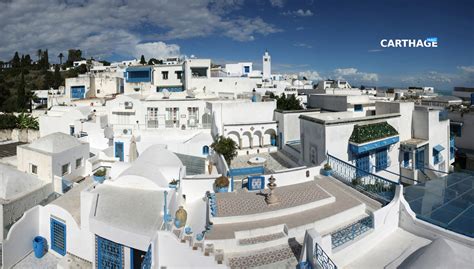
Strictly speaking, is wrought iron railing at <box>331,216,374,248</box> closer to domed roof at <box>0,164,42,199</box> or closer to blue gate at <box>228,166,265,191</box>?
blue gate at <box>228,166,265,191</box>

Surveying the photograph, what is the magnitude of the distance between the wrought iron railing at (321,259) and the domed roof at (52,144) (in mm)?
17483

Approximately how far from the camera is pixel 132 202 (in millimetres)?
11938

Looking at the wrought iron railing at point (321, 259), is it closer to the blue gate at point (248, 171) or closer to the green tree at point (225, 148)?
the blue gate at point (248, 171)

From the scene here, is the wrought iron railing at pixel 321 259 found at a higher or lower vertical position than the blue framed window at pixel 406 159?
lower

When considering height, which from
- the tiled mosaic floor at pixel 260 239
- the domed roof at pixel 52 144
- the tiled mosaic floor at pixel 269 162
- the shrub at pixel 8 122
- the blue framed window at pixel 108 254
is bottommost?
the blue framed window at pixel 108 254

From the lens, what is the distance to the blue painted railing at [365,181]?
35.4ft

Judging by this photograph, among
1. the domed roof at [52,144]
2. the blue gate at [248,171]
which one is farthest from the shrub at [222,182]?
the domed roof at [52,144]

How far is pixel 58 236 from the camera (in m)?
13.7

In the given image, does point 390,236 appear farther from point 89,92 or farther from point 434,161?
point 89,92

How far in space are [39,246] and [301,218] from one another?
480 inches

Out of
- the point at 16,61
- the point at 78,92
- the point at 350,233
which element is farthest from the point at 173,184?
the point at 16,61

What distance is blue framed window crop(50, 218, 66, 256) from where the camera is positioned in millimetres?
13430

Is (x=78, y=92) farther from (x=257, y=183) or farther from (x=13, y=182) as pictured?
(x=257, y=183)

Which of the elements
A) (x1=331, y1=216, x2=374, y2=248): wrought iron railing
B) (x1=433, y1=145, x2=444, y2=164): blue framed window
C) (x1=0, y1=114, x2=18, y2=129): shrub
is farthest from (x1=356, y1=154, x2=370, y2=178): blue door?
(x1=0, y1=114, x2=18, y2=129): shrub
